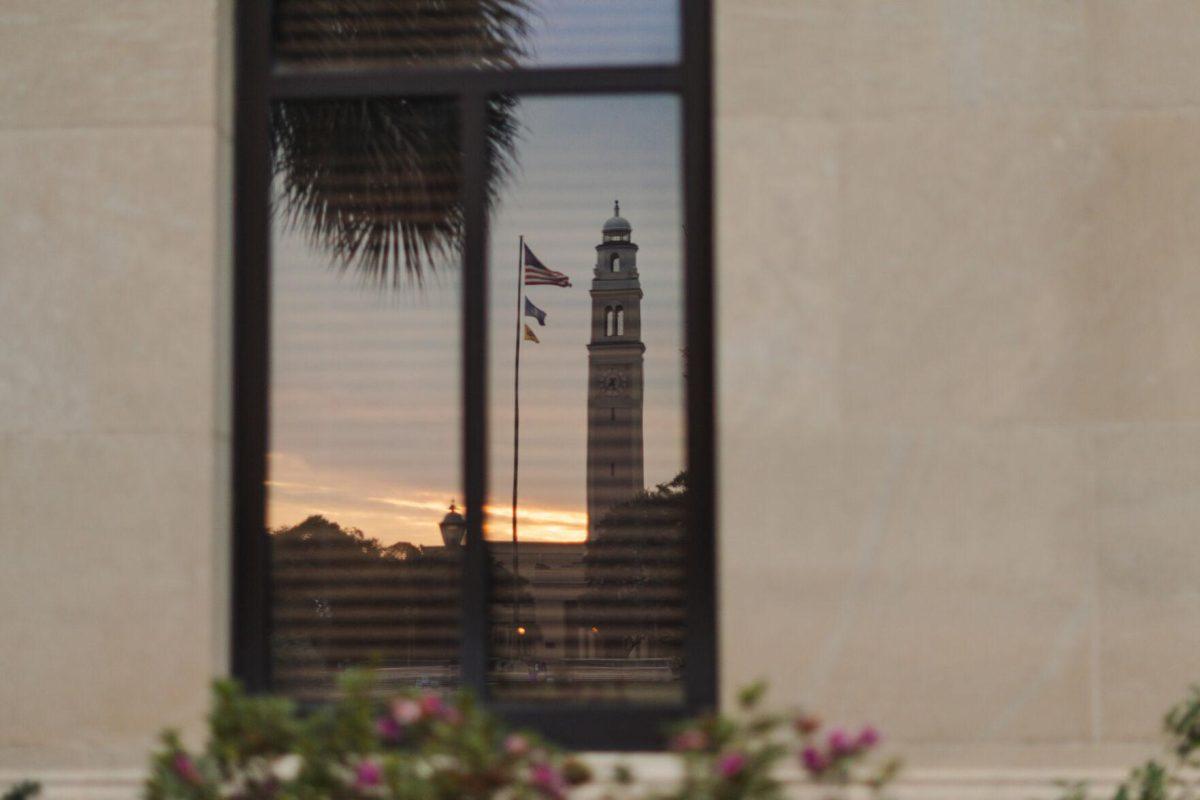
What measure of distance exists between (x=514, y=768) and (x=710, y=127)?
3.29 m

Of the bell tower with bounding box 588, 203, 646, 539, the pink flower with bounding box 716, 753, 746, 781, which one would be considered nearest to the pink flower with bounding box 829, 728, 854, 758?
the pink flower with bounding box 716, 753, 746, 781

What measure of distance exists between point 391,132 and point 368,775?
345 cm

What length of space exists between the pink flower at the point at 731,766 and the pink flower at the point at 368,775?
2.94 feet

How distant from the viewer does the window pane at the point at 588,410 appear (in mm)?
6148

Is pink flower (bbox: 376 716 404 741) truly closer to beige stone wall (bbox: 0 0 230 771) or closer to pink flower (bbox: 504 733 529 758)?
pink flower (bbox: 504 733 529 758)

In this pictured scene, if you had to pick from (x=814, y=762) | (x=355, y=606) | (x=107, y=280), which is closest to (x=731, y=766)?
(x=814, y=762)

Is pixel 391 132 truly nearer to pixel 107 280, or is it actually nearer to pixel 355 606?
pixel 107 280

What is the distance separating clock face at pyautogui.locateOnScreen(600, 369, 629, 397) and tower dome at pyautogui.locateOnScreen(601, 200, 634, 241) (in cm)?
61

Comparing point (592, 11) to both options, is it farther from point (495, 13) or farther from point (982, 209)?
point (982, 209)

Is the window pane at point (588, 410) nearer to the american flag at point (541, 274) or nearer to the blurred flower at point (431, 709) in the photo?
the american flag at point (541, 274)

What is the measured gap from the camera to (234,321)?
614cm

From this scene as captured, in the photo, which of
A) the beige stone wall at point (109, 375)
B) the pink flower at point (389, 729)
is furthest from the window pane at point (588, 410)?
the pink flower at point (389, 729)


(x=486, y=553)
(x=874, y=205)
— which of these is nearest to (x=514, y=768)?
(x=486, y=553)

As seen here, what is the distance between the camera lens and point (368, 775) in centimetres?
373
